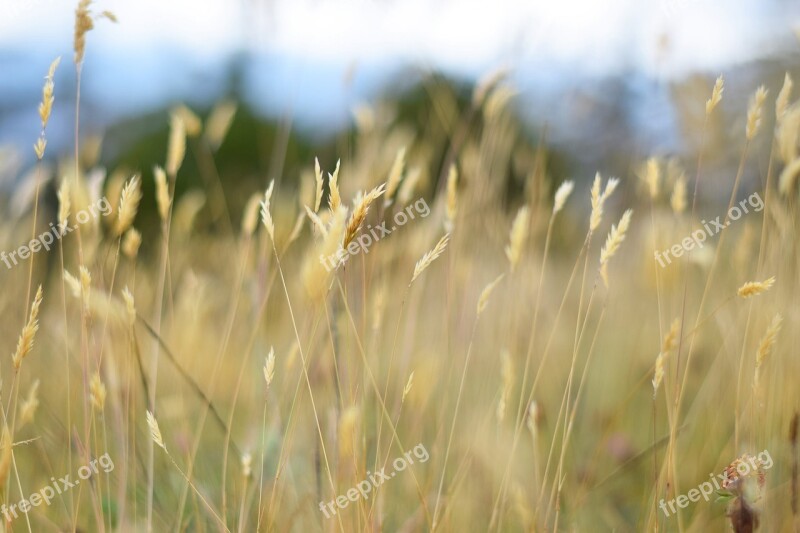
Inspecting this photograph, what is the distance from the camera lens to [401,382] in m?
1.00

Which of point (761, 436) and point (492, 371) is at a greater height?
point (761, 436)

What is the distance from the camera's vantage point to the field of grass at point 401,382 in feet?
2.69

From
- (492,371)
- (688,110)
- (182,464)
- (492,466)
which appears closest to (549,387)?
(492,371)

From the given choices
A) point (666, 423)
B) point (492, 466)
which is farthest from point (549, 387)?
point (492, 466)

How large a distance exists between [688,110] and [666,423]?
3.90 ft

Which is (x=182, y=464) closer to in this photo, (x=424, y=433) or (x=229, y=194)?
(x=424, y=433)

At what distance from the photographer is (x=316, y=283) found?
2.18ft

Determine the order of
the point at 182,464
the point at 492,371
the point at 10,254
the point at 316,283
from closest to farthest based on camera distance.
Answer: the point at 316,283 < the point at 182,464 < the point at 492,371 < the point at 10,254

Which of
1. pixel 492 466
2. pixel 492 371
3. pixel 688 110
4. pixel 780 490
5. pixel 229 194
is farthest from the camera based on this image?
pixel 229 194

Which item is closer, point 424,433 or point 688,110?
point 424,433

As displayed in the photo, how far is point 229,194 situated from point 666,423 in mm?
3916

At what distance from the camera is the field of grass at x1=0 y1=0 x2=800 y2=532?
82 centimetres

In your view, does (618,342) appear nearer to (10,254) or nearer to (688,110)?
(688,110)

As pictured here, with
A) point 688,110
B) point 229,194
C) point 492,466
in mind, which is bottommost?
point 229,194
